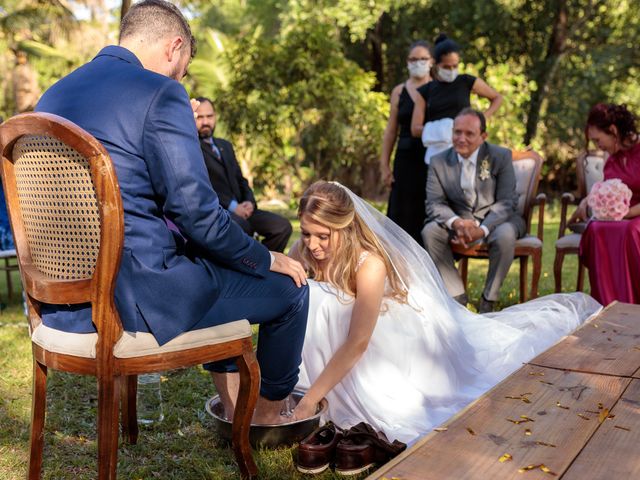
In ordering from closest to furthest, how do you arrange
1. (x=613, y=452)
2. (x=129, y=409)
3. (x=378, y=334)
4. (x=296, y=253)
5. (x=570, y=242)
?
(x=613, y=452)
(x=129, y=409)
(x=378, y=334)
(x=296, y=253)
(x=570, y=242)

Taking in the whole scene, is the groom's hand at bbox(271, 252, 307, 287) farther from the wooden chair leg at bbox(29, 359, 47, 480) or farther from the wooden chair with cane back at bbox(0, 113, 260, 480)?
the wooden chair leg at bbox(29, 359, 47, 480)

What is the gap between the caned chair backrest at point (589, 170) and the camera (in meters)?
6.63

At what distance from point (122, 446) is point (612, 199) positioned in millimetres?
3886

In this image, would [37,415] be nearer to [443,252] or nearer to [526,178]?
[443,252]

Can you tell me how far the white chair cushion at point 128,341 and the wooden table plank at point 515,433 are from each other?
86 centimetres

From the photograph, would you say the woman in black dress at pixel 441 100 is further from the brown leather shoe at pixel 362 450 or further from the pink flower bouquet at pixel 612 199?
the brown leather shoe at pixel 362 450

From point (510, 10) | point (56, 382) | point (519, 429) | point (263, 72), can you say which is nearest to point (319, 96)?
point (263, 72)

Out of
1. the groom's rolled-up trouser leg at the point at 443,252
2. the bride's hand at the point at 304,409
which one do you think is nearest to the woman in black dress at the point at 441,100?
the groom's rolled-up trouser leg at the point at 443,252

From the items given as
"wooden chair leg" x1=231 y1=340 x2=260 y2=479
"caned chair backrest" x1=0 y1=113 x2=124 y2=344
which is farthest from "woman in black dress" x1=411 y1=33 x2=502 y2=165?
"caned chair backrest" x1=0 y1=113 x2=124 y2=344

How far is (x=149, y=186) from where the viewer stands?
247cm

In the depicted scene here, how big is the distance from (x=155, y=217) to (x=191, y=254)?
246 mm

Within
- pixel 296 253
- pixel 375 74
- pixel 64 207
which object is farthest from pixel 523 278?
pixel 375 74

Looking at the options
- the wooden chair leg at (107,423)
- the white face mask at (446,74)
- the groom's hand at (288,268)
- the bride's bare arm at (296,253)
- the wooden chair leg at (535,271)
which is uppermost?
the white face mask at (446,74)

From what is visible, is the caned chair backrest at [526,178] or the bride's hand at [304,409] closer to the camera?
the bride's hand at [304,409]
